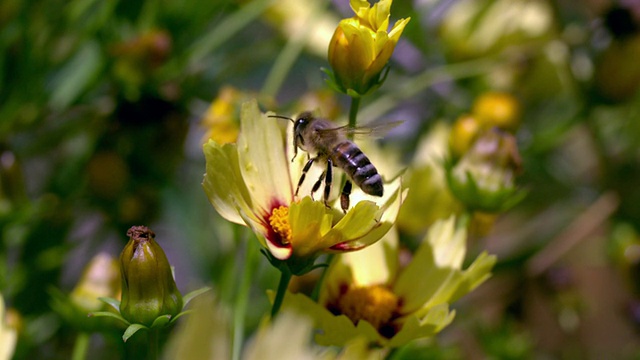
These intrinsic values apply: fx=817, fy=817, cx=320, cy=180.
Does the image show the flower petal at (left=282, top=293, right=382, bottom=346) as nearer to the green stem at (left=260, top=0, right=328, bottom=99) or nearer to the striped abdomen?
the striped abdomen

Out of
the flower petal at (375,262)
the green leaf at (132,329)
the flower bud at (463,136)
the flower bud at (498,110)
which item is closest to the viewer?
the green leaf at (132,329)

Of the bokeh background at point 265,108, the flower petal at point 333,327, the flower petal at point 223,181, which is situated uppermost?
the flower petal at point 223,181

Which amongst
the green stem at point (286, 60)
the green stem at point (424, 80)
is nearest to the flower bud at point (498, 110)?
the green stem at point (424, 80)

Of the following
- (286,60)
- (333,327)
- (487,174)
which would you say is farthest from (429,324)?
(286,60)

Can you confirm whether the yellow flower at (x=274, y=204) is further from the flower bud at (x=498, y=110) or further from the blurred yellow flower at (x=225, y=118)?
the flower bud at (x=498, y=110)

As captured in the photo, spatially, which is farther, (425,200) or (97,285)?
(425,200)

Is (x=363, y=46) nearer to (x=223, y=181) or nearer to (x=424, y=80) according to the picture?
(x=223, y=181)

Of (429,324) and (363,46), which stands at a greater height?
(363,46)
